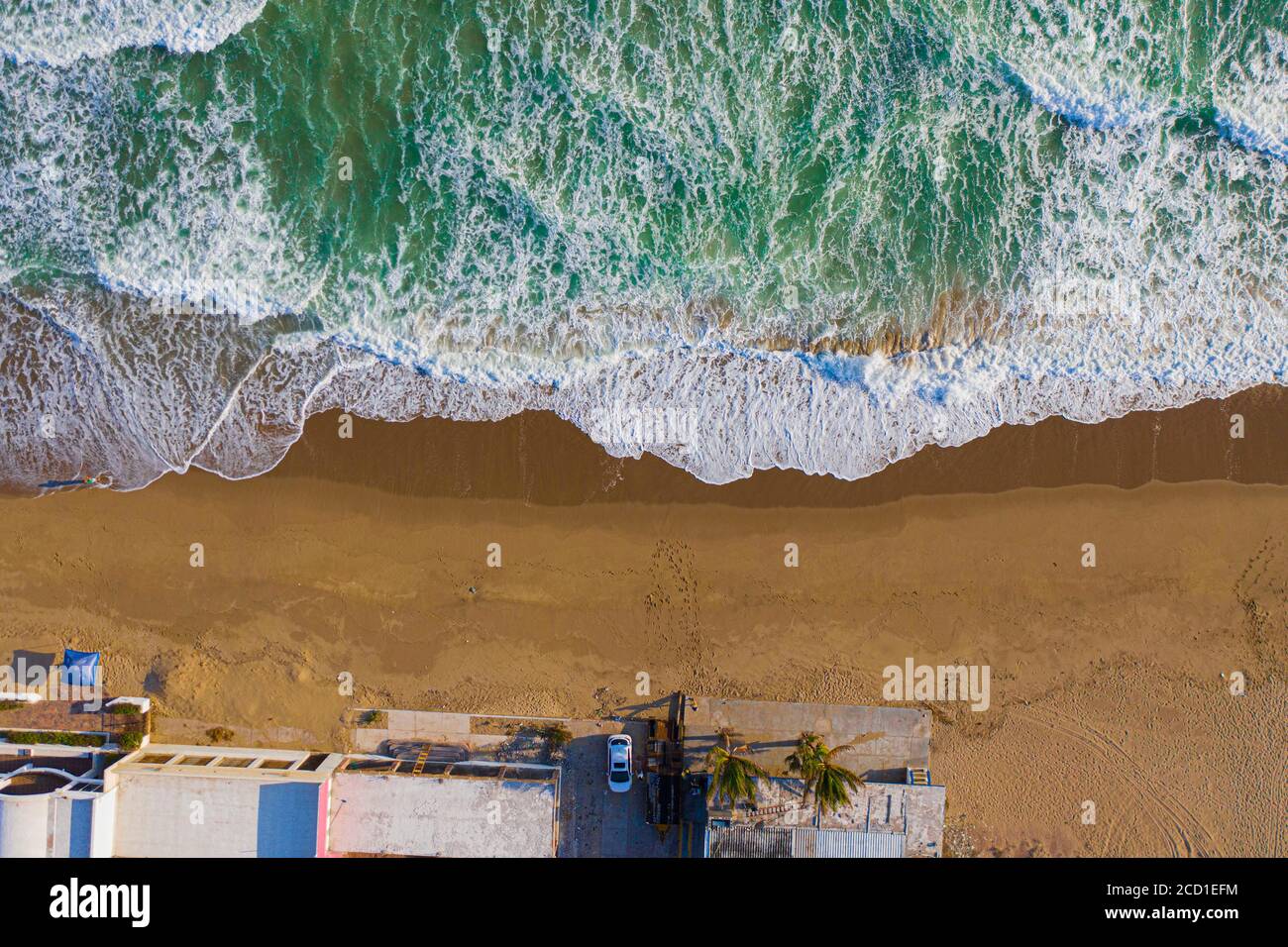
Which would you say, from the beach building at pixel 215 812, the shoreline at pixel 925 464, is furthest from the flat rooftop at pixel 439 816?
the shoreline at pixel 925 464

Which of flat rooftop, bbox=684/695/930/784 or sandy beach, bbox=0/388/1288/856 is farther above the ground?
sandy beach, bbox=0/388/1288/856

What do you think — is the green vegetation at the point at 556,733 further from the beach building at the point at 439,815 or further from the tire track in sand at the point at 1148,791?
the tire track in sand at the point at 1148,791

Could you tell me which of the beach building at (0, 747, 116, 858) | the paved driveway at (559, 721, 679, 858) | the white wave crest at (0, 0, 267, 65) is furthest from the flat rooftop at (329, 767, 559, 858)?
the white wave crest at (0, 0, 267, 65)

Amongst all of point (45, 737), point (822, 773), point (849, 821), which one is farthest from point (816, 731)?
point (45, 737)

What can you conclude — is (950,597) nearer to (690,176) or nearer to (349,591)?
(690,176)

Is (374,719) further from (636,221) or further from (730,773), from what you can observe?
(636,221)

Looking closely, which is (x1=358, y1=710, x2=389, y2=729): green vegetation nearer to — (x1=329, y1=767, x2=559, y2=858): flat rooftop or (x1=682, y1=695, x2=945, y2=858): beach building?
(x1=329, y1=767, x2=559, y2=858): flat rooftop
